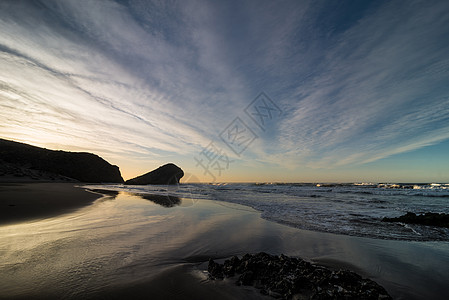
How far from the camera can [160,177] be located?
241 feet

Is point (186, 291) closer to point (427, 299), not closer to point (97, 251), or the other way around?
point (97, 251)

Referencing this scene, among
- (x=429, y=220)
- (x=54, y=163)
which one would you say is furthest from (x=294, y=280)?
(x=54, y=163)

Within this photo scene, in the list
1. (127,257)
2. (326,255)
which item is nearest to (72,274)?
(127,257)

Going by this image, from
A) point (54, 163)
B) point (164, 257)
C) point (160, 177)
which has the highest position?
point (54, 163)

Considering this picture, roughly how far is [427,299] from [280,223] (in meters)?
4.95

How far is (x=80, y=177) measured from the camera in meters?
54.5

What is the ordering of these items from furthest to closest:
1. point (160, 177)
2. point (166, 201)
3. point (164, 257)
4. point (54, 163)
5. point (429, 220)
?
point (160, 177) → point (54, 163) → point (166, 201) → point (429, 220) → point (164, 257)

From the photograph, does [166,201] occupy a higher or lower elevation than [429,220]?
higher

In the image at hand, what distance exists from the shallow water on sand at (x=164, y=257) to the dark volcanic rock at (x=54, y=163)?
4046 cm

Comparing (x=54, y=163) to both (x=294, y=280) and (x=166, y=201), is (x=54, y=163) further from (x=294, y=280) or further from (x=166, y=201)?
(x=294, y=280)

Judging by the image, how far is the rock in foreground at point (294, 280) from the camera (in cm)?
Result: 235

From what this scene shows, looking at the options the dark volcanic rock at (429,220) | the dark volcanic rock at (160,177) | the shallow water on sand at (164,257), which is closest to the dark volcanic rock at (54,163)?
the dark volcanic rock at (160,177)

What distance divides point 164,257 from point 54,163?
218 ft

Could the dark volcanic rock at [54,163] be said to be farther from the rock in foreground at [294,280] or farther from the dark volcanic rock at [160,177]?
the rock in foreground at [294,280]
